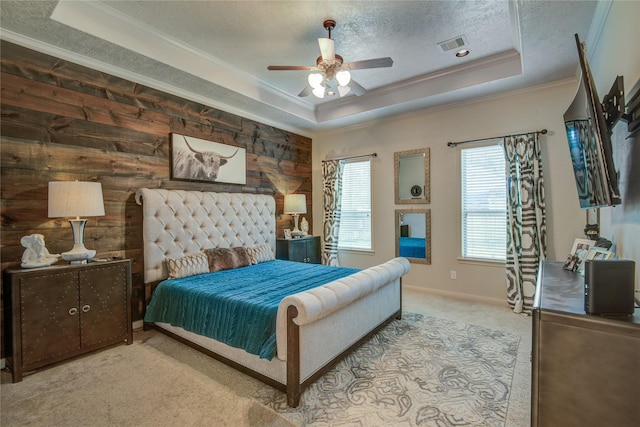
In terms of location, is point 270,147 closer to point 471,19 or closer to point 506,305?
point 471,19

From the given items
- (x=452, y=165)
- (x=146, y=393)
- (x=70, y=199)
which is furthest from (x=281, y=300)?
(x=452, y=165)

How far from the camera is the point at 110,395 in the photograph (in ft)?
7.02

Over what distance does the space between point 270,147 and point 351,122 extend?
4.84ft

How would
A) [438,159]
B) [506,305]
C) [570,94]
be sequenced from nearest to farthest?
1. [570,94]
2. [506,305]
3. [438,159]

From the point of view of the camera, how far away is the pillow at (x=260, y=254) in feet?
13.7

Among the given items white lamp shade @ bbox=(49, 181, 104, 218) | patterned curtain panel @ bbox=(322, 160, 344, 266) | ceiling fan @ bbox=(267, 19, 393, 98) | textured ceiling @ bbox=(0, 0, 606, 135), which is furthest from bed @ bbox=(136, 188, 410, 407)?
ceiling fan @ bbox=(267, 19, 393, 98)

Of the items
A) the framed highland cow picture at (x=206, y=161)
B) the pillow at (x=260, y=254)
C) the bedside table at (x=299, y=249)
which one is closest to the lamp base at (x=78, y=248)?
the framed highland cow picture at (x=206, y=161)

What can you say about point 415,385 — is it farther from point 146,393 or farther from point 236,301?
point 146,393

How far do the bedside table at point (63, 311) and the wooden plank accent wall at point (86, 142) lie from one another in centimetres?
42

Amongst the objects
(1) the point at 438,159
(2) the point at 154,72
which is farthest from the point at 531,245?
(2) the point at 154,72

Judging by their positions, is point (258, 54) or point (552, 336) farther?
point (258, 54)

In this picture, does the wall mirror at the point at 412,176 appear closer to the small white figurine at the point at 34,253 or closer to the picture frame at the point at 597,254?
the picture frame at the point at 597,254

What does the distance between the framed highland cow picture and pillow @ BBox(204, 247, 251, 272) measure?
3.28ft

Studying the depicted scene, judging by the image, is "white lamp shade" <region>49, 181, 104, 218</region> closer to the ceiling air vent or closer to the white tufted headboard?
the white tufted headboard
